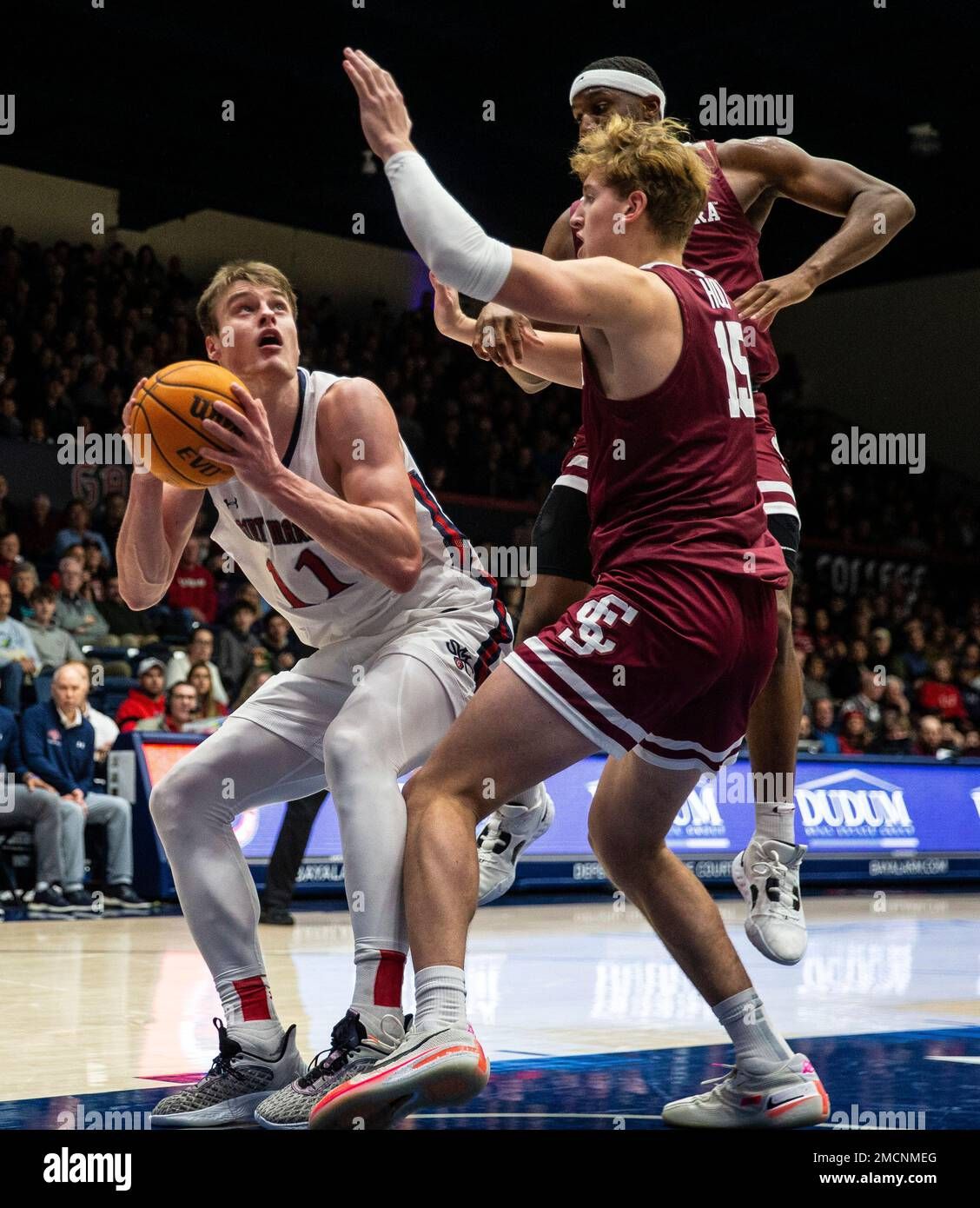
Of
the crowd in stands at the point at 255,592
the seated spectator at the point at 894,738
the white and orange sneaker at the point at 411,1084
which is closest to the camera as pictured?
the white and orange sneaker at the point at 411,1084

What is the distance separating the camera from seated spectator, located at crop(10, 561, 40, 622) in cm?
1254

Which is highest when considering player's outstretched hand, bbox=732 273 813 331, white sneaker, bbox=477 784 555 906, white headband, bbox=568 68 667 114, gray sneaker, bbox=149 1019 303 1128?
white headband, bbox=568 68 667 114

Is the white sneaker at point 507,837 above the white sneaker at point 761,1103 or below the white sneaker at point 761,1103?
above

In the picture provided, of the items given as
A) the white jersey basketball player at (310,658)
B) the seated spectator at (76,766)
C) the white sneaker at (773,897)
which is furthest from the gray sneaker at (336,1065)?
the seated spectator at (76,766)

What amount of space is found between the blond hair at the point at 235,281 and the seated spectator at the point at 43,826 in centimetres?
648

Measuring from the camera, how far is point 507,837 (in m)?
4.72

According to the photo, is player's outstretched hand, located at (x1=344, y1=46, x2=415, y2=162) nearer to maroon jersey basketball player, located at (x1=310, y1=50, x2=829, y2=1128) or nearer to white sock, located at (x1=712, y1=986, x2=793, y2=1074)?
maroon jersey basketball player, located at (x1=310, y1=50, x2=829, y2=1128)

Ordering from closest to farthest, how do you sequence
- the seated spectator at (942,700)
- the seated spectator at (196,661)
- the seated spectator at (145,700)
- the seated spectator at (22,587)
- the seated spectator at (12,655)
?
the seated spectator at (12,655)
the seated spectator at (145,700)
the seated spectator at (196,661)
the seated spectator at (22,587)
the seated spectator at (942,700)

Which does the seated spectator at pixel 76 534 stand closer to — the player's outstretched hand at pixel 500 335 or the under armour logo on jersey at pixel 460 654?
the player's outstretched hand at pixel 500 335

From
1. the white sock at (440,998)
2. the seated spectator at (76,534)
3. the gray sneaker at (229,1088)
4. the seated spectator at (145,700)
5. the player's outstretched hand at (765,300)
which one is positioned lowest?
the gray sneaker at (229,1088)

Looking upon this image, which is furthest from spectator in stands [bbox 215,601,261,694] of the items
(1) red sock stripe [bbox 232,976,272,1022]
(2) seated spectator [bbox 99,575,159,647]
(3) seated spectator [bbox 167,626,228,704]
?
(1) red sock stripe [bbox 232,976,272,1022]

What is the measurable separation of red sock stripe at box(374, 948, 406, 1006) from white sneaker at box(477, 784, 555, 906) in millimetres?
1036

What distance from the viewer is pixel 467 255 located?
124 inches

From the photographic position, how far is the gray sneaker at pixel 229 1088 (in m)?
3.70
